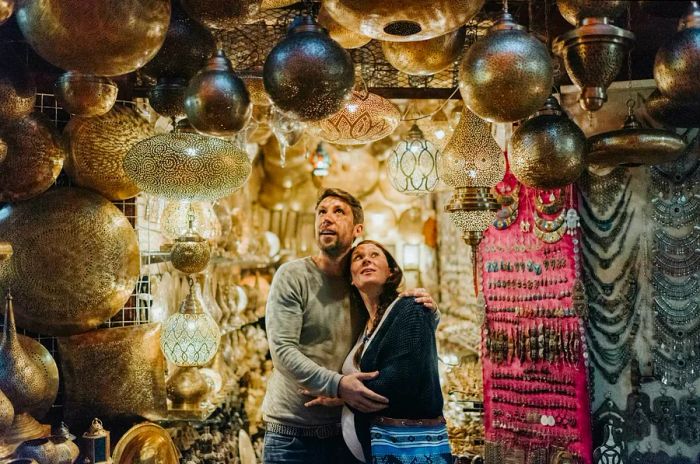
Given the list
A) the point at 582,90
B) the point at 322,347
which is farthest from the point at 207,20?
the point at 322,347

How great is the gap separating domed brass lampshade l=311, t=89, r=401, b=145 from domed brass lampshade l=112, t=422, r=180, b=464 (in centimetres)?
128

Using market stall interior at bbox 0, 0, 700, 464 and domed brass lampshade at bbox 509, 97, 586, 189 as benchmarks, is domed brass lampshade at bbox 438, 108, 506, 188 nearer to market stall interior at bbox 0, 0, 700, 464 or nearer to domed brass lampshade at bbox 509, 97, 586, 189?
market stall interior at bbox 0, 0, 700, 464

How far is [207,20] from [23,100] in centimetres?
91

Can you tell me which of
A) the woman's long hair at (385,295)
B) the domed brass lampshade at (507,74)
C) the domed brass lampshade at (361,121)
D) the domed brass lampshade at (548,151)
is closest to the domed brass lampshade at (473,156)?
the domed brass lampshade at (361,121)

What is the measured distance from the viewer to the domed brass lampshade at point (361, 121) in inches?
96.7

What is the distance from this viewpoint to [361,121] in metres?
2.49

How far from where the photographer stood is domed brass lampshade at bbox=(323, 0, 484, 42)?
143 cm

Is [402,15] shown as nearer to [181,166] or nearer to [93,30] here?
[93,30]

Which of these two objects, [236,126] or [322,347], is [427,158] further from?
[236,126]

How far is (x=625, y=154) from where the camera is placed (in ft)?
7.27

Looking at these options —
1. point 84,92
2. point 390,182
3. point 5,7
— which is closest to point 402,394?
point 390,182

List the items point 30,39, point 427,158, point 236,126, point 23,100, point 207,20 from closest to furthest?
point 30,39, point 207,20, point 236,126, point 23,100, point 427,158

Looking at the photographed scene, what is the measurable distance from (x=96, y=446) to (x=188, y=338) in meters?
0.62

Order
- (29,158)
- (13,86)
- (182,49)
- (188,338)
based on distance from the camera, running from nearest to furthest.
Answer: (182,49)
(13,86)
(29,158)
(188,338)
